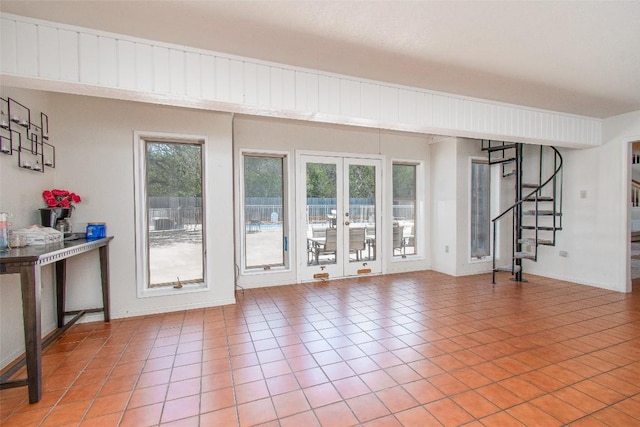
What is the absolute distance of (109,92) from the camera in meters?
2.45

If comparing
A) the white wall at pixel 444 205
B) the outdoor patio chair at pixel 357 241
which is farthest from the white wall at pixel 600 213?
the outdoor patio chair at pixel 357 241

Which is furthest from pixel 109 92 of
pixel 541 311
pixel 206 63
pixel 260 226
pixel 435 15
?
pixel 541 311

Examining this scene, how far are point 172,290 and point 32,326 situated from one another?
6.22 ft

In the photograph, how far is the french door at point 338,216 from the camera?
5406 millimetres

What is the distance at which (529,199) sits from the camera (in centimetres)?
515

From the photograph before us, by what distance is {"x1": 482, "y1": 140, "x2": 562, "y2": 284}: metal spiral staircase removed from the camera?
5.30 metres

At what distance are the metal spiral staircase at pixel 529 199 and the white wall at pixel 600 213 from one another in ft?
0.66

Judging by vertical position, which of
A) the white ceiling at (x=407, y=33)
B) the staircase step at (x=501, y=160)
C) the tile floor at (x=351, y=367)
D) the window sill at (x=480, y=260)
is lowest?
the tile floor at (x=351, y=367)

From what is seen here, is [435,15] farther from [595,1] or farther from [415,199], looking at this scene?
[415,199]

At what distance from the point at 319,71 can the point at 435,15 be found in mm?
1175

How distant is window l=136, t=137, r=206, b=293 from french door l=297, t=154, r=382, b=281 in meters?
1.72

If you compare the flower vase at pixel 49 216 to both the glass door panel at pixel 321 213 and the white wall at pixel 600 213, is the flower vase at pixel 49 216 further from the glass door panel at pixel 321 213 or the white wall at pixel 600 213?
the white wall at pixel 600 213

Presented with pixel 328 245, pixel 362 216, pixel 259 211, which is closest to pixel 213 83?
pixel 259 211

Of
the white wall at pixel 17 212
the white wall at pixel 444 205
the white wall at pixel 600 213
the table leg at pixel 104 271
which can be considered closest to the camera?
the white wall at pixel 17 212
